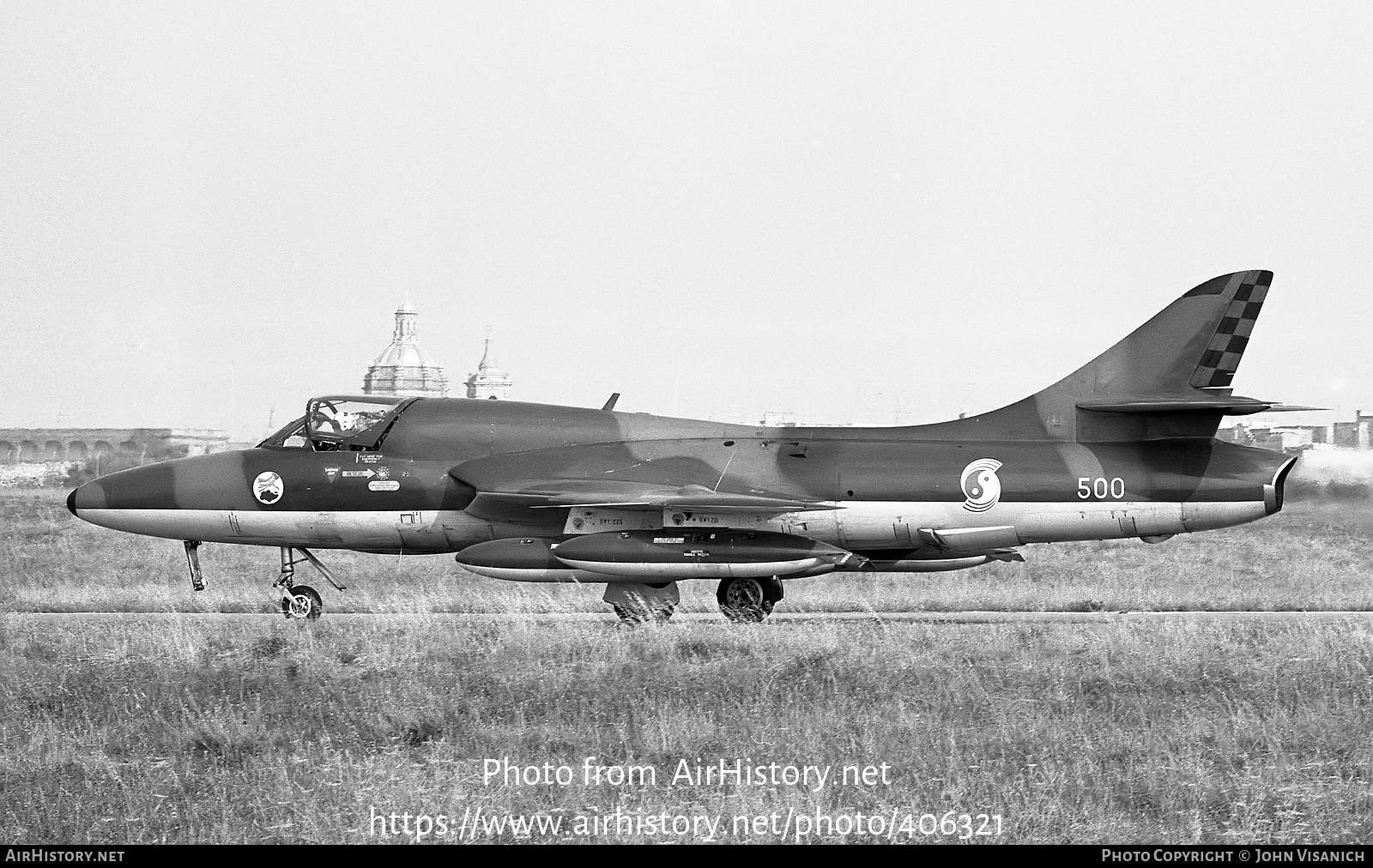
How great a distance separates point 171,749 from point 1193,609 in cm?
1228

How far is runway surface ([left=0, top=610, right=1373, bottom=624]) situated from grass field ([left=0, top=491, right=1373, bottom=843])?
317 mm

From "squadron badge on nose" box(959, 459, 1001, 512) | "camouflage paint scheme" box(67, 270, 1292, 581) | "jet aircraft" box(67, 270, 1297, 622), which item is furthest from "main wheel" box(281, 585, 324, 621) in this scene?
"squadron badge on nose" box(959, 459, 1001, 512)

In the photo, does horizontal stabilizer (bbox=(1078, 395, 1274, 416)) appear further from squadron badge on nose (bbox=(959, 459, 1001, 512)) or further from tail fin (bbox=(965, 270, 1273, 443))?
squadron badge on nose (bbox=(959, 459, 1001, 512))

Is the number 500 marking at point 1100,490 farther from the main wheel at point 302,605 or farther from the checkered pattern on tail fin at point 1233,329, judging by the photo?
the main wheel at point 302,605

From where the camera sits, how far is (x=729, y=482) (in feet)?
54.1

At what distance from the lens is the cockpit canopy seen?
1712 cm

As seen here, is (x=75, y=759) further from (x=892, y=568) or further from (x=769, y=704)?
(x=892, y=568)

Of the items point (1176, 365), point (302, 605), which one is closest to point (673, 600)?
point (302, 605)

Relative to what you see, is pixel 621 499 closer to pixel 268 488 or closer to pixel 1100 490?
pixel 268 488

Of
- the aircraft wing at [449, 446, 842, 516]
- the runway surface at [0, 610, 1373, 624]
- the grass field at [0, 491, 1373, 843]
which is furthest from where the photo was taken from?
the runway surface at [0, 610, 1373, 624]

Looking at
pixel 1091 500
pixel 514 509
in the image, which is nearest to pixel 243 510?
pixel 514 509

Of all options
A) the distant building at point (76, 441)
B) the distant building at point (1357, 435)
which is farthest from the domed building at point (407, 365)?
the distant building at point (1357, 435)

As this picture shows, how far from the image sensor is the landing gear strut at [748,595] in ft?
54.4

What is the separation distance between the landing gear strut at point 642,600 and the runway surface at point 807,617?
35cm
